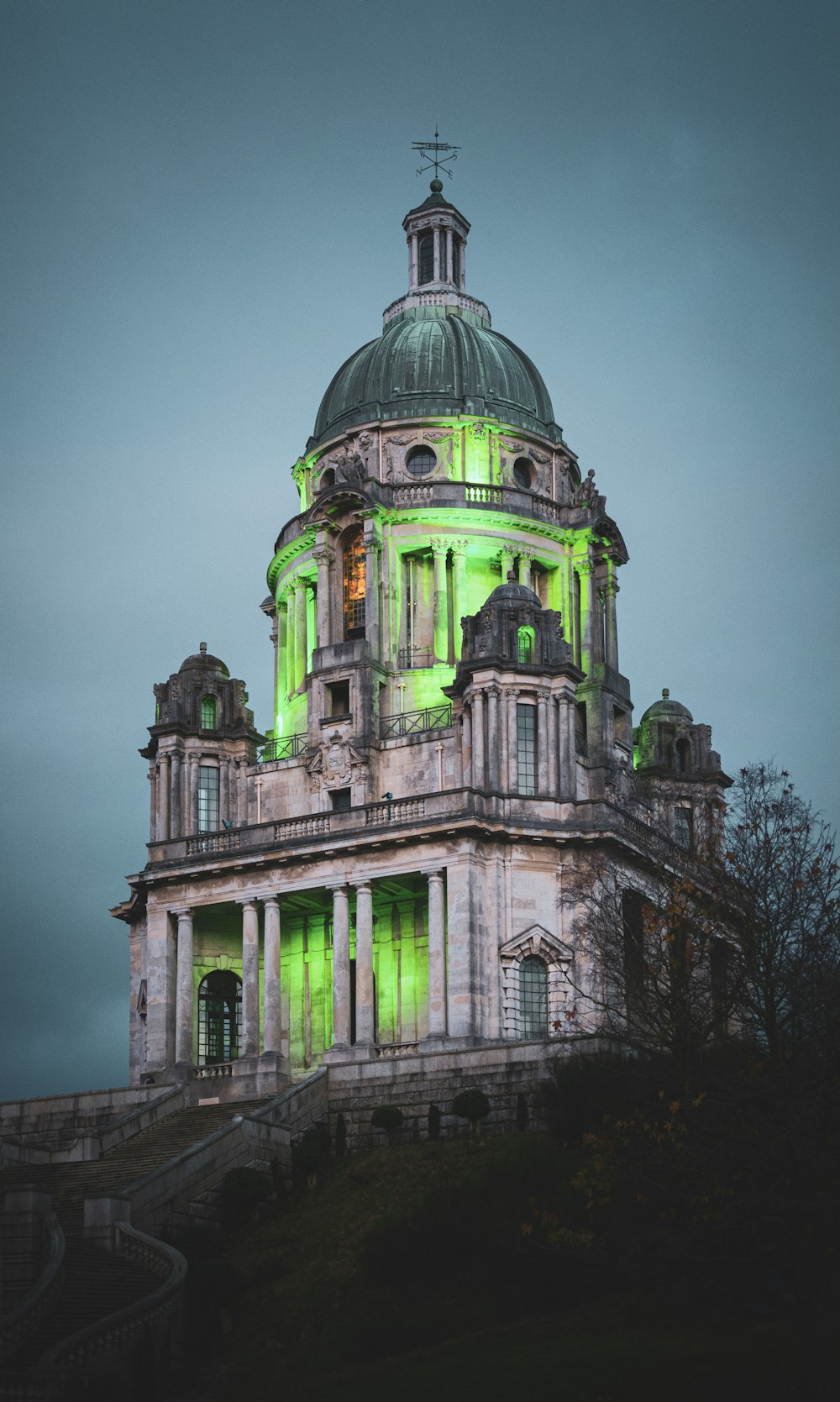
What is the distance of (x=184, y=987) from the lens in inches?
2648

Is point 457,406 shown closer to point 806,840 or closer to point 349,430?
point 349,430

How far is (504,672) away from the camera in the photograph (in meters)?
64.7

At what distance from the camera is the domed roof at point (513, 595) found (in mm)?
66625

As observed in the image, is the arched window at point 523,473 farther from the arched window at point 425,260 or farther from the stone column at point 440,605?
the arched window at point 425,260

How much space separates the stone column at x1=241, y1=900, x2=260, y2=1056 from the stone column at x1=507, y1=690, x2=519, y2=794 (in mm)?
10103

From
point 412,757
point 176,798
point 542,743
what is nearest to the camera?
point 542,743

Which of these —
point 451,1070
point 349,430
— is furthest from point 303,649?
point 451,1070

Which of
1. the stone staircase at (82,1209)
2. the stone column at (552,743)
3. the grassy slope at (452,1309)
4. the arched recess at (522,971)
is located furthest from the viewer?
the stone column at (552,743)

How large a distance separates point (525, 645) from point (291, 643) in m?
13.0

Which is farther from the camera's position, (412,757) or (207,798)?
(207,798)

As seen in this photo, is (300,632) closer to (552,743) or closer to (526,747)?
(526,747)

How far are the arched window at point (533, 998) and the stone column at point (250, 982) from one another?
9.75 meters

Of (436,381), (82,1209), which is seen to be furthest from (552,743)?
(82,1209)

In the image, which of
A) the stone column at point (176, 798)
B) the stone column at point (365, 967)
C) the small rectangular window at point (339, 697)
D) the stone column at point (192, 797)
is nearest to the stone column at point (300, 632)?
the small rectangular window at point (339, 697)
